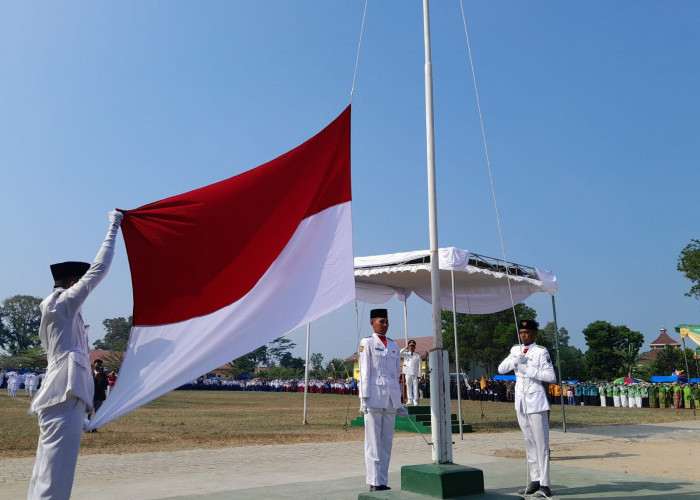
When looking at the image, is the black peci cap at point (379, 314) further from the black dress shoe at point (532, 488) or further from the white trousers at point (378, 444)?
the black dress shoe at point (532, 488)

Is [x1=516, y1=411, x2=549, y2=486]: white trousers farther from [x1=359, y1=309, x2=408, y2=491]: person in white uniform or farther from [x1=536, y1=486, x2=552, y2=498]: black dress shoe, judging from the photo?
[x1=359, y1=309, x2=408, y2=491]: person in white uniform

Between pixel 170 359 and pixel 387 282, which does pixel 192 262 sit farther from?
pixel 387 282

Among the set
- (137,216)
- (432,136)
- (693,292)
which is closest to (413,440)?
(432,136)

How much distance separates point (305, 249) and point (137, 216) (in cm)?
157

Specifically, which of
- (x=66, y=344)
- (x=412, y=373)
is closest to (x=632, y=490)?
(x=66, y=344)

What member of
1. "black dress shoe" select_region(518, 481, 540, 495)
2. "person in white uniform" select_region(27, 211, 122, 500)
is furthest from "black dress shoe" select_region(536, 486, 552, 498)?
"person in white uniform" select_region(27, 211, 122, 500)

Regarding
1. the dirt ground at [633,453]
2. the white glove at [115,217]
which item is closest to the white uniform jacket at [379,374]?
the white glove at [115,217]

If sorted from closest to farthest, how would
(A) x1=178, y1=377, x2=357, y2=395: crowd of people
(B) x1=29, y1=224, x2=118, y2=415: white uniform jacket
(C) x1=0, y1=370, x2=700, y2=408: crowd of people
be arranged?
(B) x1=29, y1=224, x2=118, y2=415: white uniform jacket < (C) x1=0, y1=370, x2=700, y2=408: crowd of people < (A) x1=178, y1=377, x2=357, y2=395: crowd of people

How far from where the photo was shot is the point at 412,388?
1648 cm

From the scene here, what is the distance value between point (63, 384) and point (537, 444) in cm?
514

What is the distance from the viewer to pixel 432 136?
6449mm

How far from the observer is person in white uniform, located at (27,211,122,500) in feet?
12.6

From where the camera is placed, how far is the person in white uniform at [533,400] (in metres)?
6.69

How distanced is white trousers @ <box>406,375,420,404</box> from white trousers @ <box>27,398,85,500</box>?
42.8 feet
